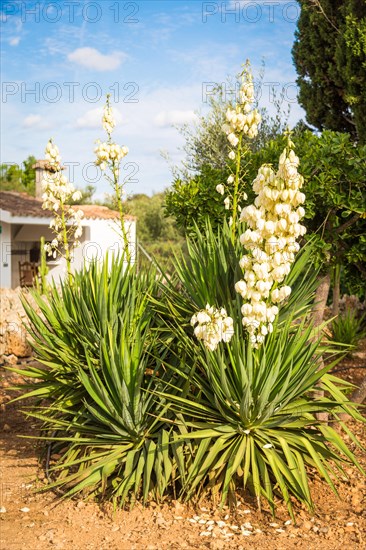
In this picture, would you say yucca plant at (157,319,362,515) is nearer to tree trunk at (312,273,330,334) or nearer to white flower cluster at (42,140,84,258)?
white flower cluster at (42,140,84,258)

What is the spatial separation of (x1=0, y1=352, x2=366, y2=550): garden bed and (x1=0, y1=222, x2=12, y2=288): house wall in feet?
46.5

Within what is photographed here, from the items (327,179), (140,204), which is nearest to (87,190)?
(140,204)

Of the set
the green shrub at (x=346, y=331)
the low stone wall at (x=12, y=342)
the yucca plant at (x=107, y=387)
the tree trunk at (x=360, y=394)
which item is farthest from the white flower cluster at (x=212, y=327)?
the low stone wall at (x=12, y=342)

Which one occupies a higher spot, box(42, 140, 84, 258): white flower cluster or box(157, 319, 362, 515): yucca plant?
box(42, 140, 84, 258): white flower cluster

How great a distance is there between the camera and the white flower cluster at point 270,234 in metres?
3.91

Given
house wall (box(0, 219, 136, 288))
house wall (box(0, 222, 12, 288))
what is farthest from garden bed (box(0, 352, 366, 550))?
house wall (box(0, 219, 136, 288))

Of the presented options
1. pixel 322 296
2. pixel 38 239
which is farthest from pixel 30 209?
pixel 322 296

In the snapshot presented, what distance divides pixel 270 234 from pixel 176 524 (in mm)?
1991

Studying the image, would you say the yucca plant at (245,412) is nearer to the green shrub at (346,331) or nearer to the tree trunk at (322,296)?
the tree trunk at (322,296)

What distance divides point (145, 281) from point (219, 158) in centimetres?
882

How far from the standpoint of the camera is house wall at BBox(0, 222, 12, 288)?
18.6 metres

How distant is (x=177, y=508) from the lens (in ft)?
14.5

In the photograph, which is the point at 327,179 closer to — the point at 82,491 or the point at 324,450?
the point at 324,450

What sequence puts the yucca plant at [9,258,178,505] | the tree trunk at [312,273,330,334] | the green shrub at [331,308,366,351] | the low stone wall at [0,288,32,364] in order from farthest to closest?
the low stone wall at [0,288,32,364], the green shrub at [331,308,366,351], the tree trunk at [312,273,330,334], the yucca plant at [9,258,178,505]
